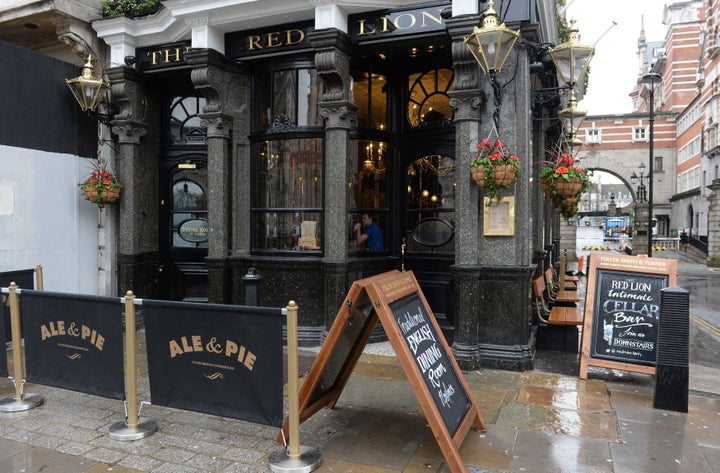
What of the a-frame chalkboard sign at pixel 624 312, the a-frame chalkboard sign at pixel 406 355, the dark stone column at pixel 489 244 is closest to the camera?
the a-frame chalkboard sign at pixel 406 355

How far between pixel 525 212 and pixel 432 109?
238 cm

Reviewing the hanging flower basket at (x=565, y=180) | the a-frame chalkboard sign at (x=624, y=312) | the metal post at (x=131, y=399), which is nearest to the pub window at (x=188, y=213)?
the metal post at (x=131, y=399)

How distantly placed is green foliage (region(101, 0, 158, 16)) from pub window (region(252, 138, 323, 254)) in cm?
297

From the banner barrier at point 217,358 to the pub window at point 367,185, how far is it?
3.92 m

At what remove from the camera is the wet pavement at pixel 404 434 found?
4.18 metres

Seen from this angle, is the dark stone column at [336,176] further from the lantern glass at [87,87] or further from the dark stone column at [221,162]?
the lantern glass at [87,87]

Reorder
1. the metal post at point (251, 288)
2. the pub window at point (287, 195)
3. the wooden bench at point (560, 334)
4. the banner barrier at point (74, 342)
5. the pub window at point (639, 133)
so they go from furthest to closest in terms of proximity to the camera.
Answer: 1. the pub window at point (639, 133)
2. the pub window at point (287, 195)
3. the wooden bench at point (560, 334)
4. the metal post at point (251, 288)
5. the banner barrier at point (74, 342)

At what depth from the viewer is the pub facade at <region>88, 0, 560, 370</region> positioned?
6.90 metres

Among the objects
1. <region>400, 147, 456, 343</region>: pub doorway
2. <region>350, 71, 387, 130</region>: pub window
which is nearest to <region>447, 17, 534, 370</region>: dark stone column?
<region>400, 147, 456, 343</region>: pub doorway

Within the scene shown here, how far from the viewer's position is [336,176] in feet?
25.1

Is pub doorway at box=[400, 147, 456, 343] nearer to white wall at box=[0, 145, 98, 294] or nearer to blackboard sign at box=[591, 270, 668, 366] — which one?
blackboard sign at box=[591, 270, 668, 366]

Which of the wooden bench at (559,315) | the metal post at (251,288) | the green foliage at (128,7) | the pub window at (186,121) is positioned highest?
the green foliage at (128,7)

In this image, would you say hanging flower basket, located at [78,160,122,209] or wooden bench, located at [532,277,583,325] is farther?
hanging flower basket, located at [78,160,122,209]

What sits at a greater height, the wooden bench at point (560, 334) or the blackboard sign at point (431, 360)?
the blackboard sign at point (431, 360)
